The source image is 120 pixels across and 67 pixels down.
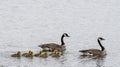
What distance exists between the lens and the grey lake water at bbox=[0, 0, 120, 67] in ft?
86.7

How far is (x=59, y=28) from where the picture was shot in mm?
34438

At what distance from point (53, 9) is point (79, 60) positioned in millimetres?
15375

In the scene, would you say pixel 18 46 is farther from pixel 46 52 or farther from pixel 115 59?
pixel 115 59

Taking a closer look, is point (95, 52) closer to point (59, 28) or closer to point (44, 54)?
point (44, 54)

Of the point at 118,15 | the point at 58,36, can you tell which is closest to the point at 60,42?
the point at 58,36

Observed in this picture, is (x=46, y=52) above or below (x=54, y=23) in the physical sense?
below

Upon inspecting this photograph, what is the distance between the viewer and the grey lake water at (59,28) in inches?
1041

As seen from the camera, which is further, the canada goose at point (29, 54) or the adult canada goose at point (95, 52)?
the adult canada goose at point (95, 52)

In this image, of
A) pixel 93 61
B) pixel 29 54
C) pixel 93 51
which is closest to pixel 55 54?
pixel 29 54

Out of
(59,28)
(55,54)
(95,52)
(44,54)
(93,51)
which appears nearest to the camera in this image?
(44,54)

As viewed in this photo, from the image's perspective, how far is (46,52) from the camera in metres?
27.6

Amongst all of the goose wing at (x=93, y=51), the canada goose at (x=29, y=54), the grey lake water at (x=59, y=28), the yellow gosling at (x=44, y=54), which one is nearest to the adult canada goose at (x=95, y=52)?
the goose wing at (x=93, y=51)

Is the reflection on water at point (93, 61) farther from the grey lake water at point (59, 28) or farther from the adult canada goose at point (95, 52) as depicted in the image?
the adult canada goose at point (95, 52)

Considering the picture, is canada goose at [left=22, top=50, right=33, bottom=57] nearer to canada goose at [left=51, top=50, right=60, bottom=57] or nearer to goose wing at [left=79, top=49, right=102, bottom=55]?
canada goose at [left=51, top=50, right=60, bottom=57]
